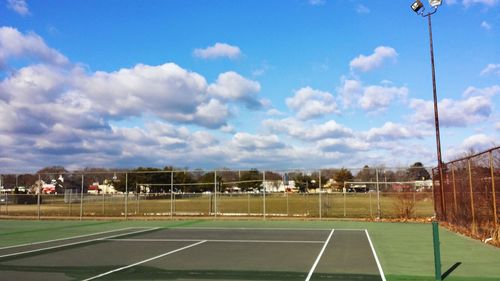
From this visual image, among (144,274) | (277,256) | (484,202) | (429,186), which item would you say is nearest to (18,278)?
(144,274)

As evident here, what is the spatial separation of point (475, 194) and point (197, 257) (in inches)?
401

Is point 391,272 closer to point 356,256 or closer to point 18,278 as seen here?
point 356,256

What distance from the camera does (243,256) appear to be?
513 inches

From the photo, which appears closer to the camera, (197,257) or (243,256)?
(197,257)

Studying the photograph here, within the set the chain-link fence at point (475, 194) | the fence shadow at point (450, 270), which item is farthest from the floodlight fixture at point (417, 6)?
the fence shadow at point (450, 270)

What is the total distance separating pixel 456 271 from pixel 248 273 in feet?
14.8

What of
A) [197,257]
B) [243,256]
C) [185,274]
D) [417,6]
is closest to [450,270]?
[243,256]

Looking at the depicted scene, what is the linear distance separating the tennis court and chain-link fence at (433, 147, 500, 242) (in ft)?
12.4

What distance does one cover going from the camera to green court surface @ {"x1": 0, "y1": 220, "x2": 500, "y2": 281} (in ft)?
33.4

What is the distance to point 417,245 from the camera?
50.2ft

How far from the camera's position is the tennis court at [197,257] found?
1017 centimetres

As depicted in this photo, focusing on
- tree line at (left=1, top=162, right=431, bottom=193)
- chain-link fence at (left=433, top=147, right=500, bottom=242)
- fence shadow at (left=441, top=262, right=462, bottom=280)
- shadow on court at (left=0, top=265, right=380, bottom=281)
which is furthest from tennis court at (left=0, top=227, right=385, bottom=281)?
tree line at (left=1, top=162, right=431, bottom=193)

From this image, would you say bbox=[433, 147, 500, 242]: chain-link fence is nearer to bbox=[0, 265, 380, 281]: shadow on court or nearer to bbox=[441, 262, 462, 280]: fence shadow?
bbox=[441, 262, 462, 280]: fence shadow

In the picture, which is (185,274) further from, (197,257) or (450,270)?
(450,270)
